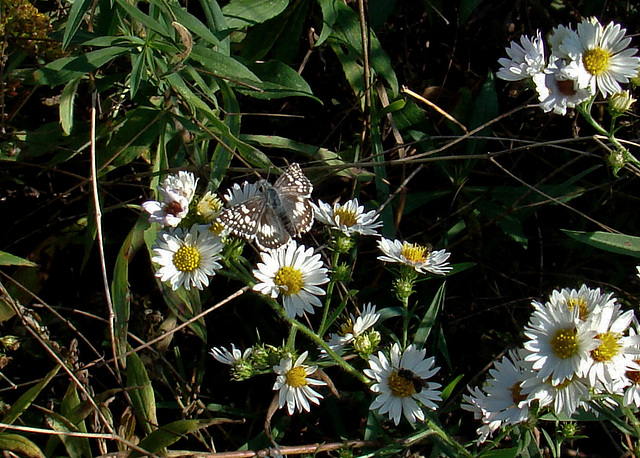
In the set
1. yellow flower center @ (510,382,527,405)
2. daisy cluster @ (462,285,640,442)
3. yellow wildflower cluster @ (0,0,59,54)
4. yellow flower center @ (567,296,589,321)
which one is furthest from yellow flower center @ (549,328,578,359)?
yellow wildflower cluster @ (0,0,59,54)

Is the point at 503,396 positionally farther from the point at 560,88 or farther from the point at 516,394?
the point at 560,88

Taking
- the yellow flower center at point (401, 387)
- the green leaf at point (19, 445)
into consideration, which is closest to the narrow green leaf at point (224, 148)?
the yellow flower center at point (401, 387)

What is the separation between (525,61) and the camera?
2355mm

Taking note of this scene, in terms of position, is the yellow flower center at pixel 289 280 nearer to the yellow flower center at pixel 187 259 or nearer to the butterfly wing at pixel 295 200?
the butterfly wing at pixel 295 200

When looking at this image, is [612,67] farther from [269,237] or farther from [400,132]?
[269,237]

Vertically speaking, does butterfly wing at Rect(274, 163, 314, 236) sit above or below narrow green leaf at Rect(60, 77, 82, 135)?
above

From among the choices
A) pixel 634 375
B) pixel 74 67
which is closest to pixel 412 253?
pixel 634 375

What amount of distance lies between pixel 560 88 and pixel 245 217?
1164mm

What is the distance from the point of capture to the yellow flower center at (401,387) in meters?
2.15

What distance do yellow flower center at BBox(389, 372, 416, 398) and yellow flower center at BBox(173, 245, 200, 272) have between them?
724 millimetres

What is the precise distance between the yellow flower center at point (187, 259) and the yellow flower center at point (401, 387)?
0.72 metres

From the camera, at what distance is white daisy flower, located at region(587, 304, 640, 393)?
5.96 feet

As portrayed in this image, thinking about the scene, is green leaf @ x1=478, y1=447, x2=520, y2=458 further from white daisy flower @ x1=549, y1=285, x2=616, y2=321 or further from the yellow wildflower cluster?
the yellow wildflower cluster

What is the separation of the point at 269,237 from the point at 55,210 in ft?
4.04
